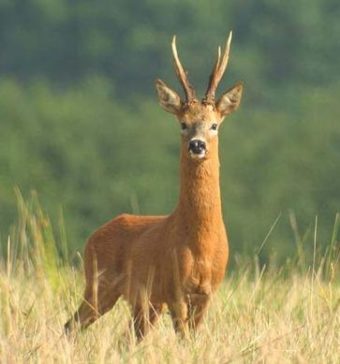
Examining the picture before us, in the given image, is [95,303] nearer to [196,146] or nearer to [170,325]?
[170,325]

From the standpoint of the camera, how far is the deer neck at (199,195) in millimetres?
9938

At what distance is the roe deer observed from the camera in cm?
971

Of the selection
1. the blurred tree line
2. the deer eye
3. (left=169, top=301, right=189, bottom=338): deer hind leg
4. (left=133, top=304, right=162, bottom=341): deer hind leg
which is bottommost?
the blurred tree line

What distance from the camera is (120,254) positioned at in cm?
1071

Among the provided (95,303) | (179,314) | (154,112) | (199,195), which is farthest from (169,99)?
(154,112)

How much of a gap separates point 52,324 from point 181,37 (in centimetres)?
6612

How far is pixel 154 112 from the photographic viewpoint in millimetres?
50281

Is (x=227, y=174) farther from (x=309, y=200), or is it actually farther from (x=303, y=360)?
(x=303, y=360)

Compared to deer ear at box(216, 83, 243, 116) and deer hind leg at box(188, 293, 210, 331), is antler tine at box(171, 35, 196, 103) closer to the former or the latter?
deer ear at box(216, 83, 243, 116)

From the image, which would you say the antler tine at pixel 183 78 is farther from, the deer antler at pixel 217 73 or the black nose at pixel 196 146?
the black nose at pixel 196 146

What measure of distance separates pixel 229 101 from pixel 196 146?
663 mm

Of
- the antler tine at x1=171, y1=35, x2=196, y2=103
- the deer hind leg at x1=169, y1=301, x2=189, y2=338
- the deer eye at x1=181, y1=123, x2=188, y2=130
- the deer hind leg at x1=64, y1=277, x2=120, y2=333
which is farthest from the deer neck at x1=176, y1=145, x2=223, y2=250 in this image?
the deer hind leg at x1=64, y1=277, x2=120, y2=333

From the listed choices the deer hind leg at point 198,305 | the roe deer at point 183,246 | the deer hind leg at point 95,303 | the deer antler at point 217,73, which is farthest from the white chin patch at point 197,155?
the deer hind leg at point 95,303

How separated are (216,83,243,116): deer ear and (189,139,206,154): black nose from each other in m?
0.47
